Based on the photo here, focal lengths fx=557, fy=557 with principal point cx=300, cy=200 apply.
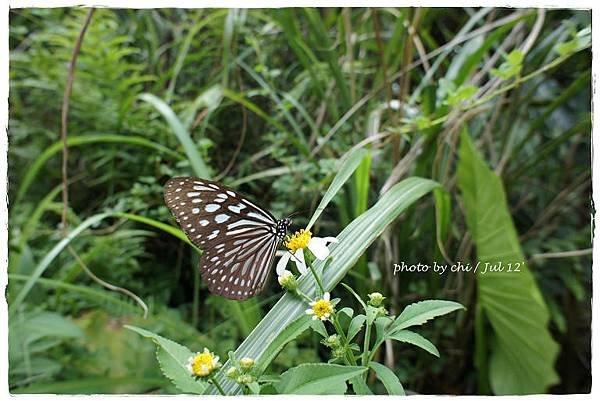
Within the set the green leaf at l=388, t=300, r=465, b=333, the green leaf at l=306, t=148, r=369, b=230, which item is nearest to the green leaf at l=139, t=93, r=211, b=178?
the green leaf at l=306, t=148, r=369, b=230

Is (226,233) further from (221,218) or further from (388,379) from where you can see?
(388,379)

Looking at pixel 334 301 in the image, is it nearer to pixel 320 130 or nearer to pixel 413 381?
pixel 413 381

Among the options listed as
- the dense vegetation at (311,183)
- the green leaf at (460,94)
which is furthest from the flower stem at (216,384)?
the green leaf at (460,94)

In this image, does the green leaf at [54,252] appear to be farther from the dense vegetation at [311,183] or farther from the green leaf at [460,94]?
the green leaf at [460,94]

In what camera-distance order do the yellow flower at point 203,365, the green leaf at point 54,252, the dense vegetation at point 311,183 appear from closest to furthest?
the yellow flower at point 203,365
the green leaf at point 54,252
the dense vegetation at point 311,183

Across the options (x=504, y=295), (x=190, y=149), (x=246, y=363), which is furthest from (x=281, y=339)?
(x=504, y=295)

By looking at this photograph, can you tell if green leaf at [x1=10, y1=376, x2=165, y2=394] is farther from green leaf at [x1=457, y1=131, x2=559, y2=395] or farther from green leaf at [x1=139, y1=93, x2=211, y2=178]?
green leaf at [x1=457, y1=131, x2=559, y2=395]
